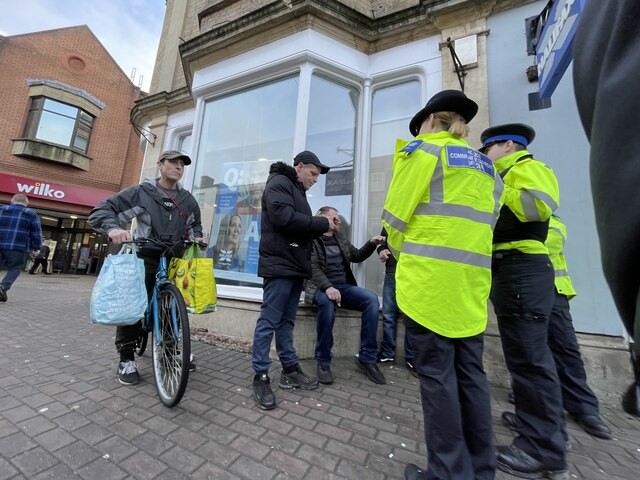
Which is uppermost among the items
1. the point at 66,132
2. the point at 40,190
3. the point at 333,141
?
the point at 66,132

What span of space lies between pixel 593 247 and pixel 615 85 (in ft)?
12.1

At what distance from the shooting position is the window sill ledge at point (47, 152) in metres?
12.9

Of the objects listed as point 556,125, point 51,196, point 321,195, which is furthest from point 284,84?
point 51,196

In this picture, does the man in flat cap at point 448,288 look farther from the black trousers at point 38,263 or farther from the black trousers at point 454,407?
the black trousers at point 38,263

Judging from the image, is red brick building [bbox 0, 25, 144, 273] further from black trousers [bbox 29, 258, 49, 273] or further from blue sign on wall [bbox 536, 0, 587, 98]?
blue sign on wall [bbox 536, 0, 587, 98]

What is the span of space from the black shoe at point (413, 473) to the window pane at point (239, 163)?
305 centimetres

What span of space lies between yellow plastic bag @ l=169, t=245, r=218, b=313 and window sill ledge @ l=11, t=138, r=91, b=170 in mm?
15473

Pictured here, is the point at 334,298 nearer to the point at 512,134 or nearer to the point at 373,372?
the point at 373,372

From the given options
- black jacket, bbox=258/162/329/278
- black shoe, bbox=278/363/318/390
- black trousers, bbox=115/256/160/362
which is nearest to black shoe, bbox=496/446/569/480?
black shoe, bbox=278/363/318/390

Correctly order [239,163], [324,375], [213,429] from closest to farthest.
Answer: [213,429] < [324,375] < [239,163]

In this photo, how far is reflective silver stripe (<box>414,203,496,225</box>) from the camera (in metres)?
1.56

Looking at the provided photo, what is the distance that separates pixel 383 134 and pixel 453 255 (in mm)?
3788

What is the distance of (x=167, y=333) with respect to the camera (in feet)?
8.32

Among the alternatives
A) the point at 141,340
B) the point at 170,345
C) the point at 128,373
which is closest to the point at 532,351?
the point at 170,345
